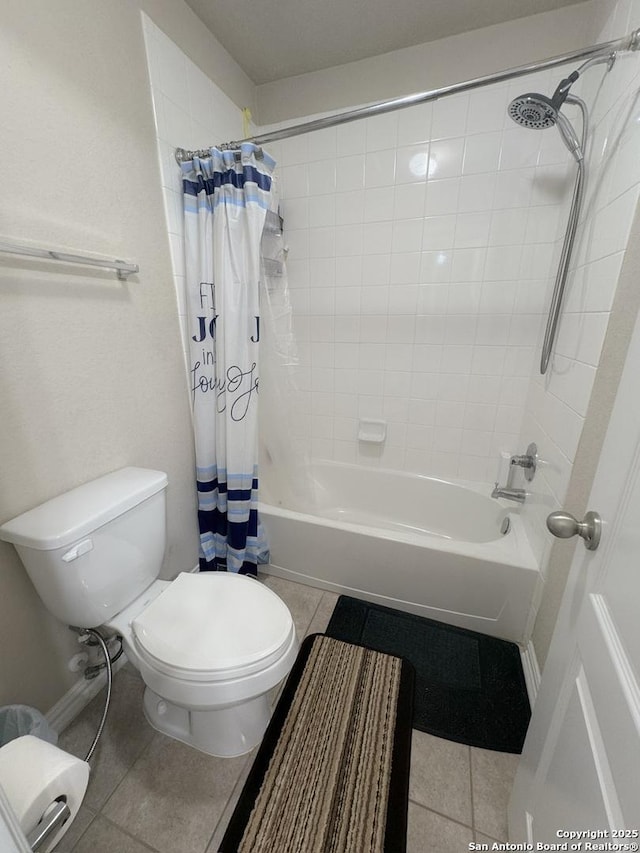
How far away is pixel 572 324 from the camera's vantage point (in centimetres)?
120

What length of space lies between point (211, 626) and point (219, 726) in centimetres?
35

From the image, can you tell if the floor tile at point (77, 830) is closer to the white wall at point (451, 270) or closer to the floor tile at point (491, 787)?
the floor tile at point (491, 787)

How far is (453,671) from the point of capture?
1.27 meters

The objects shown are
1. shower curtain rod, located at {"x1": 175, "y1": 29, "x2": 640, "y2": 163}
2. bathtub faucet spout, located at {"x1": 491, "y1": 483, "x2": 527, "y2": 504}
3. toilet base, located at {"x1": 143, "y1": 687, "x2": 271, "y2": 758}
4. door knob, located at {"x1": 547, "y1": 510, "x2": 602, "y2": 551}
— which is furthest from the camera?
bathtub faucet spout, located at {"x1": 491, "y1": 483, "x2": 527, "y2": 504}

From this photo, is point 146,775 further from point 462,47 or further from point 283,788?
point 462,47

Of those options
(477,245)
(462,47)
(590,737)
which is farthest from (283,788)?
(462,47)

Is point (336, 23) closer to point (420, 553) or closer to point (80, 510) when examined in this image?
point (80, 510)

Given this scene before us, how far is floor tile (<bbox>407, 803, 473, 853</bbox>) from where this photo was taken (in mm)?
854

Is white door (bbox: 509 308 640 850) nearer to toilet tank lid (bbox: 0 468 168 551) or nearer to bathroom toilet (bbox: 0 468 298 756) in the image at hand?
bathroom toilet (bbox: 0 468 298 756)

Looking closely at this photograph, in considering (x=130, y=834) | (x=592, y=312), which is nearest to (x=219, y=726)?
(x=130, y=834)

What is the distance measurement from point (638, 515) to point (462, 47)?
6.39 ft

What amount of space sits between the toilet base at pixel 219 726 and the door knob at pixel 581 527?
3.15 feet

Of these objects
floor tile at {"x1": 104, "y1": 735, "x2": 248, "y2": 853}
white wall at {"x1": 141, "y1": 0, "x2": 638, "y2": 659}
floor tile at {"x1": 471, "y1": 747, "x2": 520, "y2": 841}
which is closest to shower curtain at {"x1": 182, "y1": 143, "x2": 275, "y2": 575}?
white wall at {"x1": 141, "y1": 0, "x2": 638, "y2": 659}

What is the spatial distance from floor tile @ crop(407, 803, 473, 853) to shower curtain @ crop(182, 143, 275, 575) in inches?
39.6
